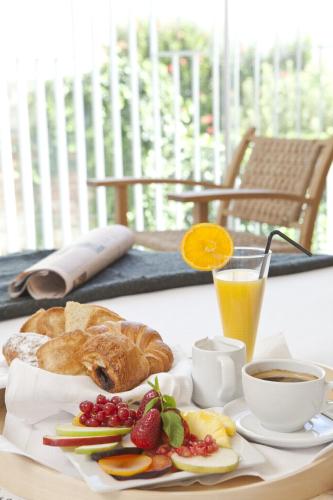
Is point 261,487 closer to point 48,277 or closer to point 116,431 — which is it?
point 116,431

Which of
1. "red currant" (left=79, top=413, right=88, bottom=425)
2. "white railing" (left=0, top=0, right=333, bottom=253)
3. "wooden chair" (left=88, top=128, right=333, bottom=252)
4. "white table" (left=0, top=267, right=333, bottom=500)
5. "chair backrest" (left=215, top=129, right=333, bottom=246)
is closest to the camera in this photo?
"red currant" (left=79, top=413, right=88, bottom=425)

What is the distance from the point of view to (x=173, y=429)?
94cm

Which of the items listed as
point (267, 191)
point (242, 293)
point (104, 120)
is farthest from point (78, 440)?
point (104, 120)

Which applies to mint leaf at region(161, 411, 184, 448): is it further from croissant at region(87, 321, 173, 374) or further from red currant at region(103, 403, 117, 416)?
croissant at region(87, 321, 173, 374)

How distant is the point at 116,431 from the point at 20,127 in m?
3.19

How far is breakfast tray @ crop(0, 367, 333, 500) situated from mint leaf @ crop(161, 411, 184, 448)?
2.0 inches

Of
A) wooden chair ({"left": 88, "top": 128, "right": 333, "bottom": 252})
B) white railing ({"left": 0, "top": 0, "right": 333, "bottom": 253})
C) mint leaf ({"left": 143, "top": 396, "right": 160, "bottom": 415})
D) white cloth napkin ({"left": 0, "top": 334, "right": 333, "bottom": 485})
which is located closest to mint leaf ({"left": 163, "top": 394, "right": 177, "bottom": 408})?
mint leaf ({"left": 143, "top": 396, "right": 160, "bottom": 415})

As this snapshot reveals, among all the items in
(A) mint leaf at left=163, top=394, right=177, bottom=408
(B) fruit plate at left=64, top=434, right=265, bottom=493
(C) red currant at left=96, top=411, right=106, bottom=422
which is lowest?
(B) fruit plate at left=64, top=434, right=265, bottom=493

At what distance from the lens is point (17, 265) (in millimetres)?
2234

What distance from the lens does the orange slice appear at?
1.33 metres

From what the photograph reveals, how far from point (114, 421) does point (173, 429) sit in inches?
3.0

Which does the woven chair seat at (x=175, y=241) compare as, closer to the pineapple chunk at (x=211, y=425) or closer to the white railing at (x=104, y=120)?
the white railing at (x=104, y=120)

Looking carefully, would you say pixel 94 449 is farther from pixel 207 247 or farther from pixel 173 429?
pixel 207 247

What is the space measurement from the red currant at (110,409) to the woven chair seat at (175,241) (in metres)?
2.22
